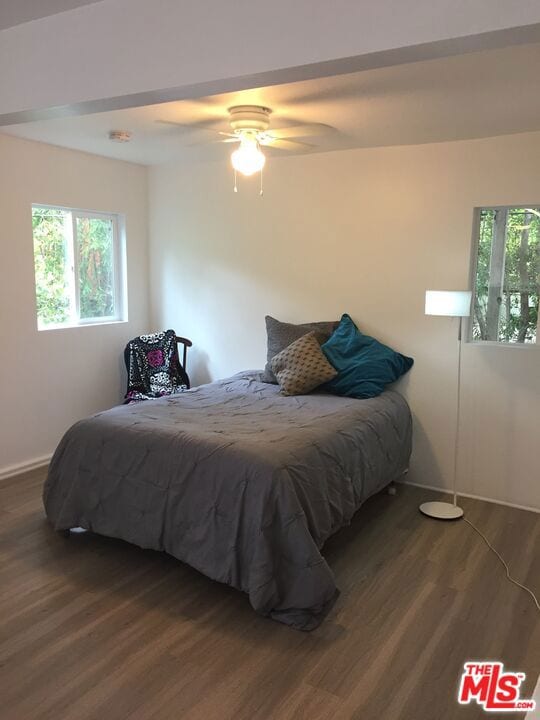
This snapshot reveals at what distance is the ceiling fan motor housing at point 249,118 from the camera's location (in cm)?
301

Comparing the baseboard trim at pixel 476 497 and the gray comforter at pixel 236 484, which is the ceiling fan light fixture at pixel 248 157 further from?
the baseboard trim at pixel 476 497

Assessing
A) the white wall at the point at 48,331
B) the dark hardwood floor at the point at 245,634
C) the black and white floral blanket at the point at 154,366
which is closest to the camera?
the dark hardwood floor at the point at 245,634

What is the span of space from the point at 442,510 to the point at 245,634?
68.7 inches

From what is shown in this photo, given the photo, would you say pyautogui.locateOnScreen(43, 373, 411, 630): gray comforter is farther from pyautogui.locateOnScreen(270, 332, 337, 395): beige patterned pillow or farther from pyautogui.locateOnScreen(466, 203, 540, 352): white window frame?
pyautogui.locateOnScreen(466, 203, 540, 352): white window frame

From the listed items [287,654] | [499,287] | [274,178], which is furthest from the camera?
[274,178]

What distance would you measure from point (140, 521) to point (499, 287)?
9.09 feet

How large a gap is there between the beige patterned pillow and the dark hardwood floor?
3.47ft

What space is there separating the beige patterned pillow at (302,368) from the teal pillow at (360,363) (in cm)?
8

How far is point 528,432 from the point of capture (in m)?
3.77

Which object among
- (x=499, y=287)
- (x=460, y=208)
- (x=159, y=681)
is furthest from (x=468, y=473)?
(x=159, y=681)

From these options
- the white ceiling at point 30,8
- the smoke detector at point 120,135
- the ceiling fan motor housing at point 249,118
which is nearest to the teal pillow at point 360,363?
the ceiling fan motor housing at point 249,118

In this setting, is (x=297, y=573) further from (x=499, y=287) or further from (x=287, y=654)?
(x=499, y=287)

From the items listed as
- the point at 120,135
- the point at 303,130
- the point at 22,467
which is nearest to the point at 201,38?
the point at 303,130

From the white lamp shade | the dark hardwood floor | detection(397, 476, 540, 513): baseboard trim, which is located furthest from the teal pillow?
the dark hardwood floor
